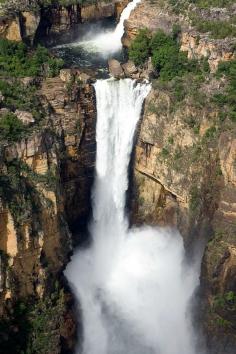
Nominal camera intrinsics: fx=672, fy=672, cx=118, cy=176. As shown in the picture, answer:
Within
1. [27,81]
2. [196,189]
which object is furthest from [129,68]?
[196,189]

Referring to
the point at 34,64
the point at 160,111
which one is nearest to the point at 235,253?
the point at 160,111

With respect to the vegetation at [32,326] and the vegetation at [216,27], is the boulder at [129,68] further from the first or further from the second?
the vegetation at [32,326]

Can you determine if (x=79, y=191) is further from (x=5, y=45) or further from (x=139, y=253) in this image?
(x=5, y=45)

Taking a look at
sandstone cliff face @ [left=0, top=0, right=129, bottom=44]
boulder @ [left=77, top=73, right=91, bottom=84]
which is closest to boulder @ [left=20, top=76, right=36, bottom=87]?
boulder @ [left=77, top=73, right=91, bottom=84]

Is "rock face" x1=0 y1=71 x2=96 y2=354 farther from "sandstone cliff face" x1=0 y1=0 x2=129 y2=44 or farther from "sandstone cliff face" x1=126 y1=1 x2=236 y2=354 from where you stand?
"sandstone cliff face" x1=0 y1=0 x2=129 y2=44

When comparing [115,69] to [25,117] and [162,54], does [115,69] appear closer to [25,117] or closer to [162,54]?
[162,54]

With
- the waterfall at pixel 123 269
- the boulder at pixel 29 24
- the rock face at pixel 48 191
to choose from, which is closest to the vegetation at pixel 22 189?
the rock face at pixel 48 191
